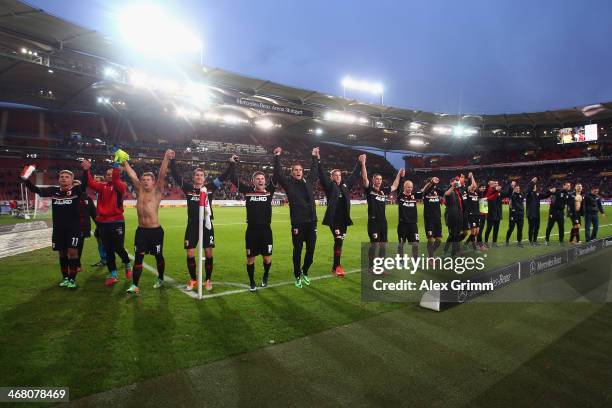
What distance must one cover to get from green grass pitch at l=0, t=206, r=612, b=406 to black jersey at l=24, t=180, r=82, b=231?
1.20m

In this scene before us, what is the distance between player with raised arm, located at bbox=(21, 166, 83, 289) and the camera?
20.5 ft

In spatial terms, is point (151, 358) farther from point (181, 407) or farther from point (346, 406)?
point (346, 406)

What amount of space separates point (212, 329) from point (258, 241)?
2.03 metres

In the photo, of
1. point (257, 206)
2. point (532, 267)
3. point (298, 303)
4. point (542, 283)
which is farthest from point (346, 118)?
point (298, 303)

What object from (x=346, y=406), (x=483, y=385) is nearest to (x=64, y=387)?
(x=346, y=406)

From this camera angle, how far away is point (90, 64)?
75.7 ft

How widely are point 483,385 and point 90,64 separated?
27750 millimetres

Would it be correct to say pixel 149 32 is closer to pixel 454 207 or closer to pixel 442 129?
pixel 454 207

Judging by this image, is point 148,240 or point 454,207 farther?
point 454,207

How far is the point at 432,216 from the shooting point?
8258mm

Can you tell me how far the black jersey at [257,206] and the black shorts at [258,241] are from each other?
124mm

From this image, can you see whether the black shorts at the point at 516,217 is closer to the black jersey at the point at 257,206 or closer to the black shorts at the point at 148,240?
the black jersey at the point at 257,206

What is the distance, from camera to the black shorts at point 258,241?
6109 mm

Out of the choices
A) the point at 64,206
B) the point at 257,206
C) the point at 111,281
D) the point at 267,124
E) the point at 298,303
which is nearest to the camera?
the point at 298,303
